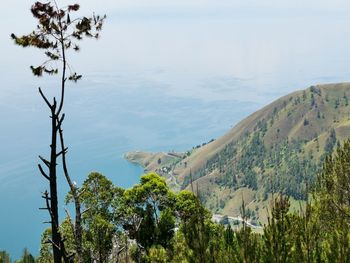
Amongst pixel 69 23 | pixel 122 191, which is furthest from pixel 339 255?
pixel 122 191

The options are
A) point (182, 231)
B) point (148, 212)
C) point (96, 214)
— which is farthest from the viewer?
point (148, 212)

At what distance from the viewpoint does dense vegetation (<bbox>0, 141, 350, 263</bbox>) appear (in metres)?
16.9

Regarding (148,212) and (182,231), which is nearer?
(182,231)

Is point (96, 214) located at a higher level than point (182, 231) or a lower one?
lower

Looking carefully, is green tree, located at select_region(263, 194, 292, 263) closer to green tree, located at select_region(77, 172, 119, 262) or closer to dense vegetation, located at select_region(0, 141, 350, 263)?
dense vegetation, located at select_region(0, 141, 350, 263)

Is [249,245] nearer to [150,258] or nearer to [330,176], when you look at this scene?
[150,258]

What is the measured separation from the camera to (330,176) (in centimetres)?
7575

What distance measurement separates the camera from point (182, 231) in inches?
689

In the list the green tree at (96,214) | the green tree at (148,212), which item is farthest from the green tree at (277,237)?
the green tree at (148,212)

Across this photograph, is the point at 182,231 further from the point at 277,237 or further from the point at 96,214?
the point at 96,214

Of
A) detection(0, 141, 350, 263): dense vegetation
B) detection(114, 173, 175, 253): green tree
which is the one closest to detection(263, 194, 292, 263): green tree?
detection(0, 141, 350, 263): dense vegetation

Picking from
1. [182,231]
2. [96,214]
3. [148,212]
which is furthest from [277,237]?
[148,212]

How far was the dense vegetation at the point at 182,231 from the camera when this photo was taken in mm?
16938

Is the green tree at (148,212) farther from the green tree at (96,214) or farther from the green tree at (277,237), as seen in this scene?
the green tree at (277,237)
